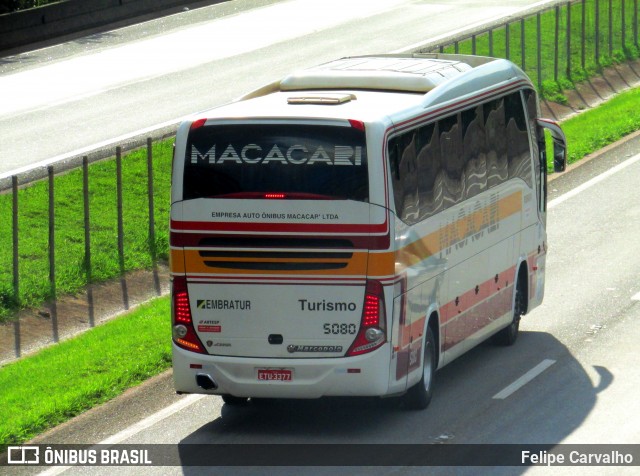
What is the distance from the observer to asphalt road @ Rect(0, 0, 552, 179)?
2905cm

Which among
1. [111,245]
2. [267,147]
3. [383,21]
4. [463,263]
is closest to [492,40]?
[383,21]

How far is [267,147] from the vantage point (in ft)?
42.4

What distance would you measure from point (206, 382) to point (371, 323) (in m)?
1.59

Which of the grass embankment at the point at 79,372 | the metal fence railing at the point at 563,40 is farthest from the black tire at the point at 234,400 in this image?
the metal fence railing at the point at 563,40

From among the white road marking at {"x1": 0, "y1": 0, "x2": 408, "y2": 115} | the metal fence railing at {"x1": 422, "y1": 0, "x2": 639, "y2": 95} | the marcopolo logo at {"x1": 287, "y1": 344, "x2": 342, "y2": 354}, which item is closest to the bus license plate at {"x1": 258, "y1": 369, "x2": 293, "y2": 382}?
the marcopolo logo at {"x1": 287, "y1": 344, "x2": 342, "y2": 354}

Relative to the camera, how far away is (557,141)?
1752 cm

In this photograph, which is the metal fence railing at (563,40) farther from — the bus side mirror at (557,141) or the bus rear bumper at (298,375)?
the bus rear bumper at (298,375)

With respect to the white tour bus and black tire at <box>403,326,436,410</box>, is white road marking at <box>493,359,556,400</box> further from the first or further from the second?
the white tour bus

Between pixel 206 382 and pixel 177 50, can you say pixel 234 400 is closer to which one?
pixel 206 382

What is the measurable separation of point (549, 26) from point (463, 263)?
24067mm

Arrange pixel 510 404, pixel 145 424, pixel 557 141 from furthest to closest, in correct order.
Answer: pixel 557 141 → pixel 510 404 → pixel 145 424

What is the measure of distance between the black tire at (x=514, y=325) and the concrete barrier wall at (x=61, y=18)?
2301cm

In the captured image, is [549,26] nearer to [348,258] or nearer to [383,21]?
[383,21]

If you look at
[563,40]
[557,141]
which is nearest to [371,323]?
[557,141]
